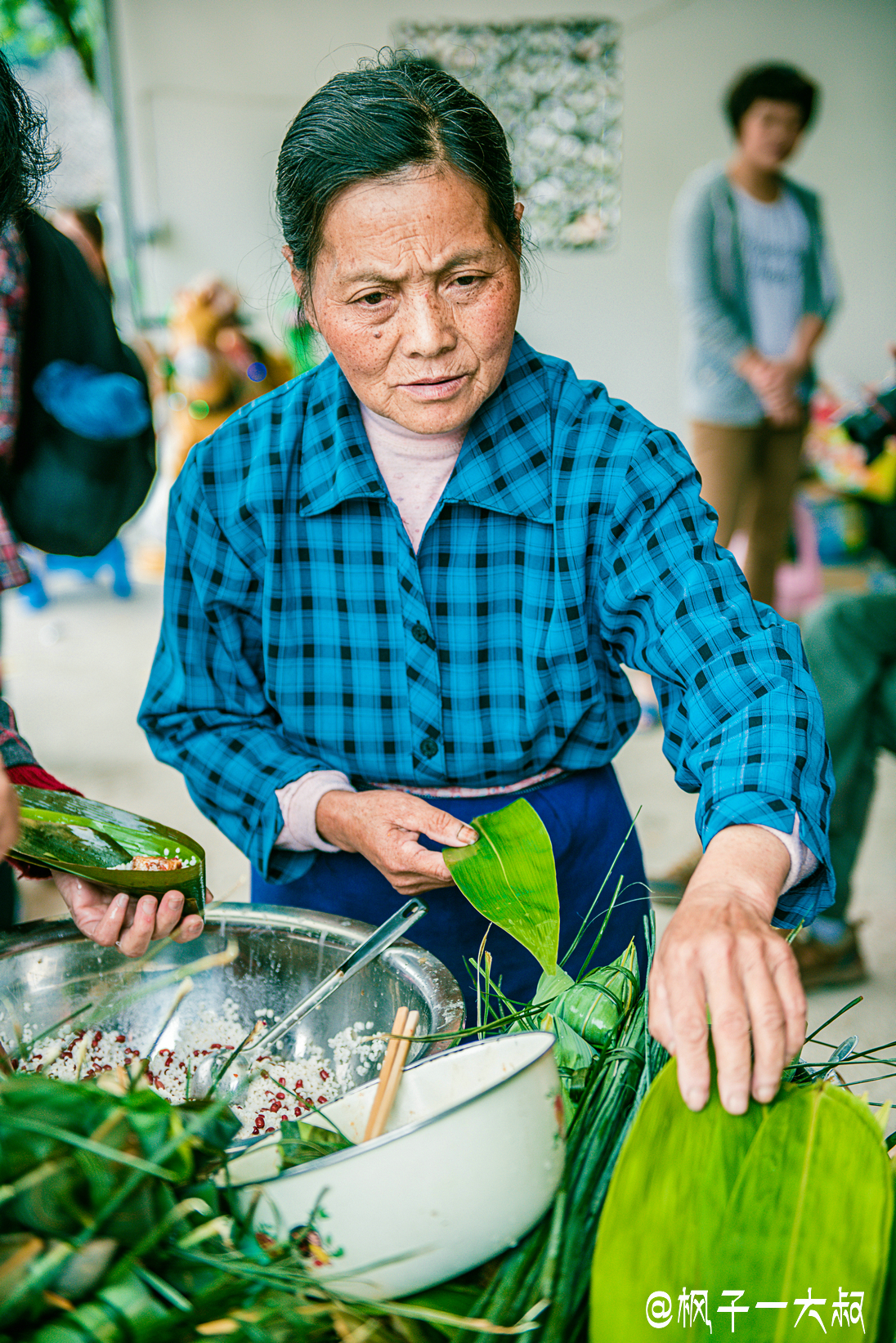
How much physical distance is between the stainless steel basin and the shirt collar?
44cm

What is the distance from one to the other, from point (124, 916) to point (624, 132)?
6.37 metres

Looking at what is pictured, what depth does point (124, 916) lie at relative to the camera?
90 centimetres

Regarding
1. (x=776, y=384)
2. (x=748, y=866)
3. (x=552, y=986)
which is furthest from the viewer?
(x=776, y=384)

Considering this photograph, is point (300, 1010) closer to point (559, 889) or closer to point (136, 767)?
point (559, 889)

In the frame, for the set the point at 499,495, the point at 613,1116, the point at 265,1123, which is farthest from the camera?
the point at 499,495

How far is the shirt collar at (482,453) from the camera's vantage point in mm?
1063

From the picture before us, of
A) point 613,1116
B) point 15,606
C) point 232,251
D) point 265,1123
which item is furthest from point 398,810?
point 232,251

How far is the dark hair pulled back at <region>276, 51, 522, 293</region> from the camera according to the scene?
90cm

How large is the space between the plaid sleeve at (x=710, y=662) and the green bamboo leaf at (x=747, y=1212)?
22 centimetres

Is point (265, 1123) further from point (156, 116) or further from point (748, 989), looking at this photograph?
point (156, 116)

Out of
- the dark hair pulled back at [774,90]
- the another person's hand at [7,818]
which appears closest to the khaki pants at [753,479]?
the dark hair pulled back at [774,90]

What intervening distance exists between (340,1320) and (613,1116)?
21cm

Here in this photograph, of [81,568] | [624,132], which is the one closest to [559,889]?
[81,568]

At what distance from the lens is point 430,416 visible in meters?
1.00
